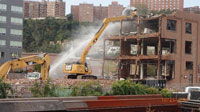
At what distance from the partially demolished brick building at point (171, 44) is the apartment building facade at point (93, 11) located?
4695 inches

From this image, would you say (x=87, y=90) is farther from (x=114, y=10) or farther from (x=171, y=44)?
(x=114, y=10)

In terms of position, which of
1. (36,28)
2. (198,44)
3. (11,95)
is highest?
(36,28)

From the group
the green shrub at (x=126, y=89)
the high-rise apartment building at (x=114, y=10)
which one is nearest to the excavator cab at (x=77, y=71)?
the green shrub at (x=126, y=89)

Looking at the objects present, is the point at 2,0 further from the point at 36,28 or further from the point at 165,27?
the point at 36,28

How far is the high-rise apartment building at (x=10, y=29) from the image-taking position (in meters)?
71.8

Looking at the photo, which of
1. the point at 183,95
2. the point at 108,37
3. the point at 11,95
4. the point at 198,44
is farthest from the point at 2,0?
the point at 183,95

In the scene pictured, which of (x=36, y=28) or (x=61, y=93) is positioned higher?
(x=36, y=28)

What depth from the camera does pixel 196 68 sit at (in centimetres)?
5662

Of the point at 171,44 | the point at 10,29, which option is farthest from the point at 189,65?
the point at 10,29

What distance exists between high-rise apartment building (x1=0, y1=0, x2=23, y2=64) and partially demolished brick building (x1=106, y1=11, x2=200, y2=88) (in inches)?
940

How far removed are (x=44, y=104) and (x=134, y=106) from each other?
14.6 feet

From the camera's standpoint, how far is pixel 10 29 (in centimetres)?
7312

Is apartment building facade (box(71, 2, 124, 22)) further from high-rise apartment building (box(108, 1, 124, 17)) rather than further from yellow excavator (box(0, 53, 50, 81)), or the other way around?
yellow excavator (box(0, 53, 50, 81))

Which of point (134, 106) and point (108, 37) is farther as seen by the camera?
point (108, 37)
